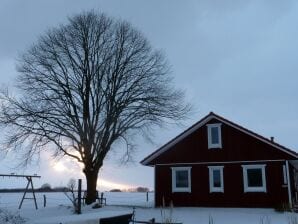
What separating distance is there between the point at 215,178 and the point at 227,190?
3.92ft

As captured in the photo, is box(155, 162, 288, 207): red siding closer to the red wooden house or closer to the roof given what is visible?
the red wooden house

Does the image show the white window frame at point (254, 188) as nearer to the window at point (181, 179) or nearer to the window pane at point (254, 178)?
the window pane at point (254, 178)

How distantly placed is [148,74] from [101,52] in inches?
163

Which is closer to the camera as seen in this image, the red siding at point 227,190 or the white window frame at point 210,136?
the red siding at point 227,190

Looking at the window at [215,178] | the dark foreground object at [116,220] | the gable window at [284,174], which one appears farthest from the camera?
the window at [215,178]

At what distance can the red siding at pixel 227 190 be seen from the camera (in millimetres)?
26438

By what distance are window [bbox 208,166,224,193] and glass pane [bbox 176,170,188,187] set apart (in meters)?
1.84

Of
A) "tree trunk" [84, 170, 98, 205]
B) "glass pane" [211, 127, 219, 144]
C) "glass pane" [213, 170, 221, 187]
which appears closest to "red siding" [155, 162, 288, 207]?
"glass pane" [213, 170, 221, 187]

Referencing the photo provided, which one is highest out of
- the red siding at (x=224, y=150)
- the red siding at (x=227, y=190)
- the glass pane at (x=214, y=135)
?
the glass pane at (x=214, y=135)

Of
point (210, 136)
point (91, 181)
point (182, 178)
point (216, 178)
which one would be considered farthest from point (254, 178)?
point (91, 181)

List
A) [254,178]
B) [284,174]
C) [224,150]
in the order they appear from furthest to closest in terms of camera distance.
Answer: [224,150] < [254,178] < [284,174]

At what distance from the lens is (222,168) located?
28.3 metres

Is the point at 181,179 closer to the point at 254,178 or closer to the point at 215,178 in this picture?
the point at 215,178

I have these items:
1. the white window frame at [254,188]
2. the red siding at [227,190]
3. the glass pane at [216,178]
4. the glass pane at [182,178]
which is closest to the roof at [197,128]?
the red siding at [227,190]
